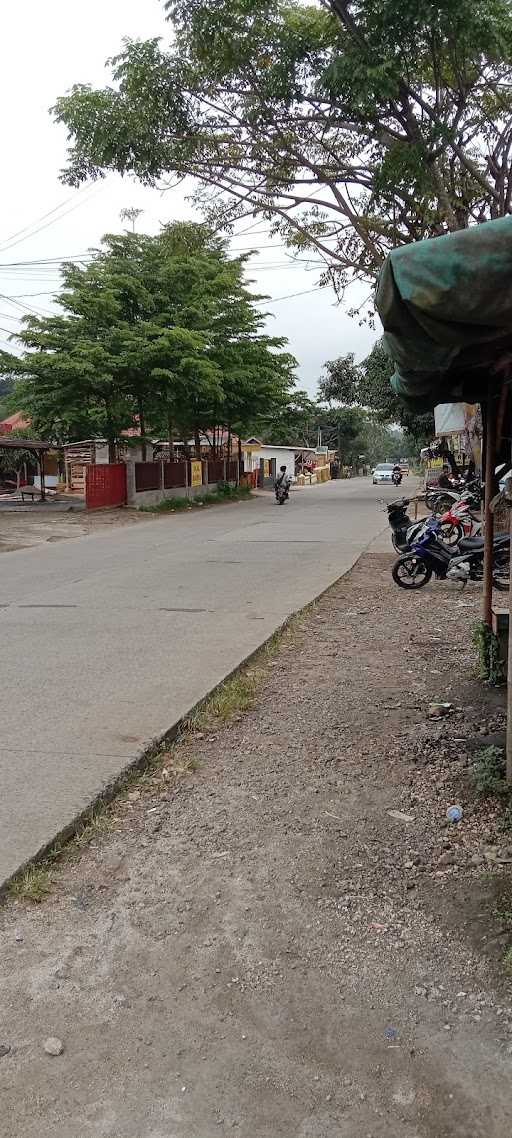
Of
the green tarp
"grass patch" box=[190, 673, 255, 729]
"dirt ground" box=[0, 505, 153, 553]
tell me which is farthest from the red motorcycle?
the green tarp

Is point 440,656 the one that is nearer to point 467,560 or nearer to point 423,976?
point 467,560

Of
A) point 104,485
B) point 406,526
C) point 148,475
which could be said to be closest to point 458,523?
point 406,526

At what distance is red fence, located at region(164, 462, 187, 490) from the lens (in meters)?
26.2

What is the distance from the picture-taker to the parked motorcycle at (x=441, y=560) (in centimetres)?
994

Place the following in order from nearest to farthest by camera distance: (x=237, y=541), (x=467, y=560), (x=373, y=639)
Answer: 1. (x=373, y=639)
2. (x=467, y=560)
3. (x=237, y=541)

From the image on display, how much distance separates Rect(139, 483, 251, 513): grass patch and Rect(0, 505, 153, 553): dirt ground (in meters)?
1.19

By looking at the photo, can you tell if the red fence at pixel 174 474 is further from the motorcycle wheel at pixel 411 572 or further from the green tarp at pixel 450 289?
the green tarp at pixel 450 289

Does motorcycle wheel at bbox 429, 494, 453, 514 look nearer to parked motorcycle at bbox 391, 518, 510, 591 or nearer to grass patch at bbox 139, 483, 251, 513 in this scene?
grass patch at bbox 139, 483, 251, 513

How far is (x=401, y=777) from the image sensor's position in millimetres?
4070

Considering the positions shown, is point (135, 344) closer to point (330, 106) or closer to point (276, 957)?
point (330, 106)

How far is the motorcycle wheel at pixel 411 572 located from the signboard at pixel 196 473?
61.0 feet

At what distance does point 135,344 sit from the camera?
2122 cm

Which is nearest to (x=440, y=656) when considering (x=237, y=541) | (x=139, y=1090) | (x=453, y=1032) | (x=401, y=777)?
(x=401, y=777)

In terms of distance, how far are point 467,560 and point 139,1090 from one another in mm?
8527
